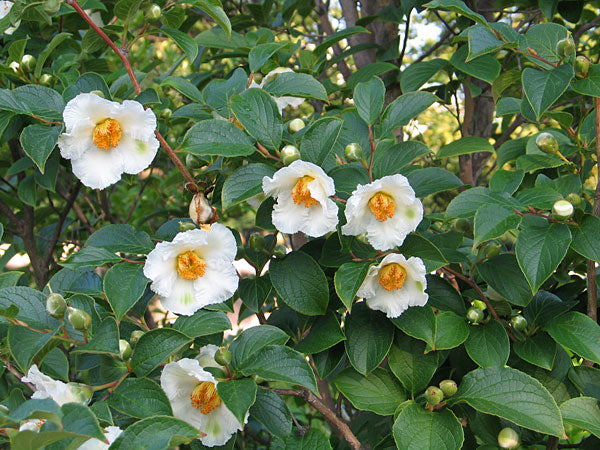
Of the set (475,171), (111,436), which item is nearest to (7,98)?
(111,436)

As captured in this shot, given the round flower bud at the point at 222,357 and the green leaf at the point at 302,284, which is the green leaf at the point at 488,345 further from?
the round flower bud at the point at 222,357

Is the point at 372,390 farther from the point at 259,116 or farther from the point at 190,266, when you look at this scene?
the point at 259,116

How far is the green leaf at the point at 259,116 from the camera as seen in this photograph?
126 centimetres

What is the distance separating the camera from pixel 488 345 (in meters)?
1.28

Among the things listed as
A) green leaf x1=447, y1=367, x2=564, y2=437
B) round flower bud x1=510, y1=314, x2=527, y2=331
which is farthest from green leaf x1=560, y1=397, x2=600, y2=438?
round flower bud x1=510, y1=314, x2=527, y2=331

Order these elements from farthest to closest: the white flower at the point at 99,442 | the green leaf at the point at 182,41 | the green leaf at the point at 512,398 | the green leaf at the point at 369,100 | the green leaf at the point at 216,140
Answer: the green leaf at the point at 182,41 → the green leaf at the point at 369,100 → the green leaf at the point at 216,140 → the green leaf at the point at 512,398 → the white flower at the point at 99,442

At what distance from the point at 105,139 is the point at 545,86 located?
2.90 ft

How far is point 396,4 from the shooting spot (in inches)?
89.6

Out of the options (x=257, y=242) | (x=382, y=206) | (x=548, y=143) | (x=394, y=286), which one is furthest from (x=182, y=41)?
(x=548, y=143)

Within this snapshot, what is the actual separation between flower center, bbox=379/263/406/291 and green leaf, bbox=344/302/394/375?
0.11 metres

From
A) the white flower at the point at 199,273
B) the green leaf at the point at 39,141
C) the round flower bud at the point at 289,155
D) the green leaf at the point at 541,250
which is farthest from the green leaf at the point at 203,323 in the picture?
the green leaf at the point at 541,250

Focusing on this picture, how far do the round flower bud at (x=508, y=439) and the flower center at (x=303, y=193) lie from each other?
592 mm

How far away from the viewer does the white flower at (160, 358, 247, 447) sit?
3.85 feet

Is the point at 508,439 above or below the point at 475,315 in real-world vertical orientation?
below
